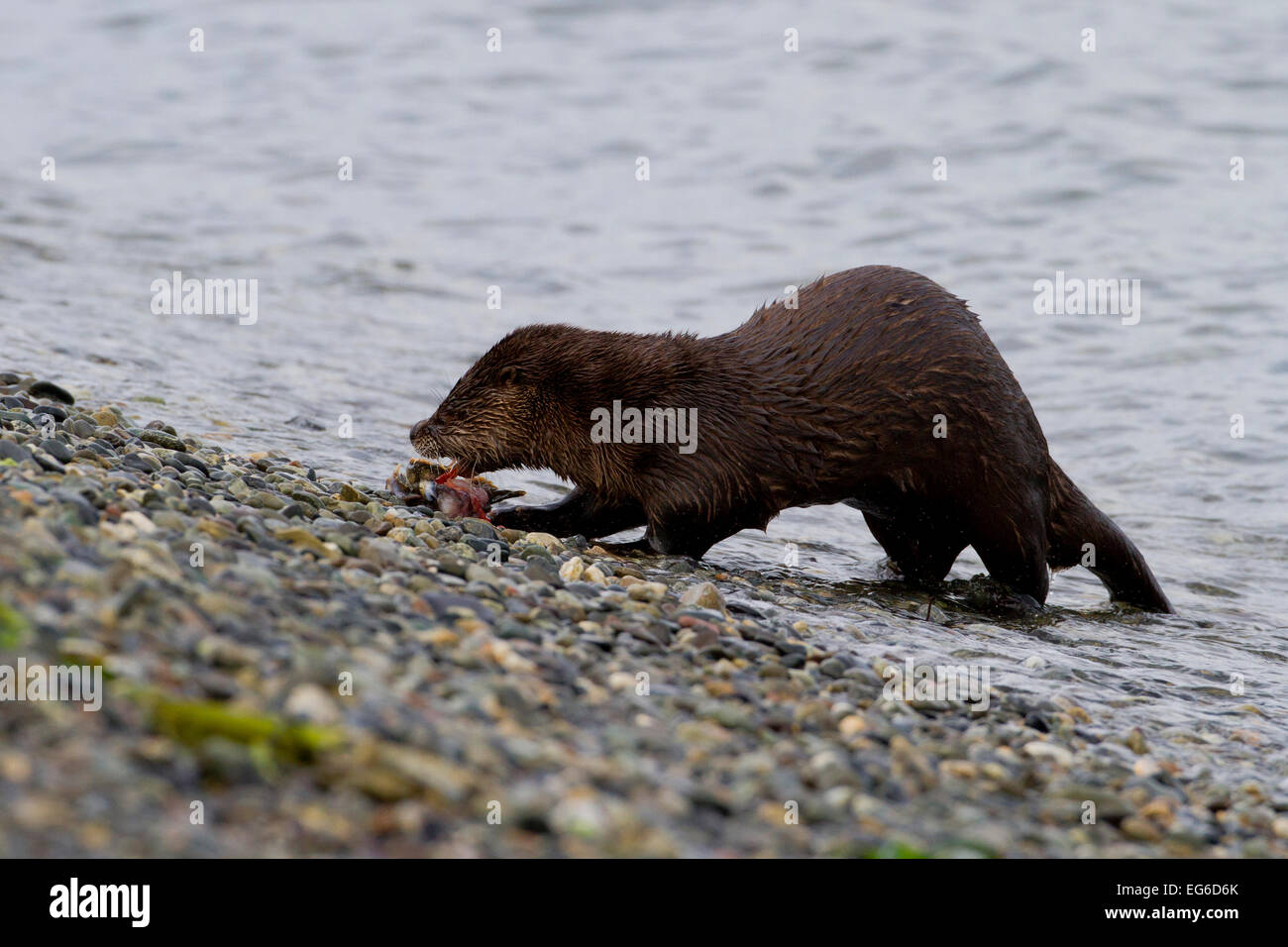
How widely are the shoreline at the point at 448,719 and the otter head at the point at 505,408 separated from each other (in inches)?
41.9

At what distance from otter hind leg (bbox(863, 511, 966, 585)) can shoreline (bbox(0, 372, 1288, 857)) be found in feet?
5.10

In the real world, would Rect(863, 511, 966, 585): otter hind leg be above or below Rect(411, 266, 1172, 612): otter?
below

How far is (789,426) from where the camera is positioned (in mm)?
5980

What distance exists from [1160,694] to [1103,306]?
6.62m

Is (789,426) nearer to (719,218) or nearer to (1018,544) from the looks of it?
(1018,544)

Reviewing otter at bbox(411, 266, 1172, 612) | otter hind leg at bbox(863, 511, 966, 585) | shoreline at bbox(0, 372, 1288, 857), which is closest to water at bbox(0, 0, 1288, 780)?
otter hind leg at bbox(863, 511, 966, 585)

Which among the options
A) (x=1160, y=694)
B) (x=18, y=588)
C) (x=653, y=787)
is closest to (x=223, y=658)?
(x=18, y=588)

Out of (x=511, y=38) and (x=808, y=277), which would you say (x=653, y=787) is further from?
(x=511, y=38)

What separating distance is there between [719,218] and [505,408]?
7219 mm

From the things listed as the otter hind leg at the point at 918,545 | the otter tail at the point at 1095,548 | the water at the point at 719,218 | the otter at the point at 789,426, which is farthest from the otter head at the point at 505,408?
the otter tail at the point at 1095,548

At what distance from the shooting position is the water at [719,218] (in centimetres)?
744

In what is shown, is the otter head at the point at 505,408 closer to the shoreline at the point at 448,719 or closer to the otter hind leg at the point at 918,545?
the shoreline at the point at 448,719

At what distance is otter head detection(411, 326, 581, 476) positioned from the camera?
246 inches

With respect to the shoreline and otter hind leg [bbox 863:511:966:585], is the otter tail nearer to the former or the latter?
otter hind leg [bbox 863:511:966:585]
